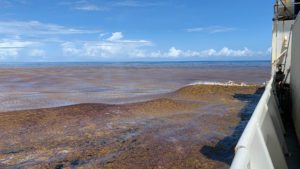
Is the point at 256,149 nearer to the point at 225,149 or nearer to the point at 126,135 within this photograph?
the point at 225,149

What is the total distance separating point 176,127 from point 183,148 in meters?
2.10

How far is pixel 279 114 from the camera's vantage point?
7242mm

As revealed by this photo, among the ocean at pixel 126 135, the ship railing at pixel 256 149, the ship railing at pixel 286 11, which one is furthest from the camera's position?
the ship railing at pixel 286 11

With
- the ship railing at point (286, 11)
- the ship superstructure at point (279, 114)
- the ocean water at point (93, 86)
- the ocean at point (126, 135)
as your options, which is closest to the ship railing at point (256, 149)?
the ship superstructure at point (279, 114)

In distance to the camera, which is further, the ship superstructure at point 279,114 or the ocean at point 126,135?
the ocean at point 126,135

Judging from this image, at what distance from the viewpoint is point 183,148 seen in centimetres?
731

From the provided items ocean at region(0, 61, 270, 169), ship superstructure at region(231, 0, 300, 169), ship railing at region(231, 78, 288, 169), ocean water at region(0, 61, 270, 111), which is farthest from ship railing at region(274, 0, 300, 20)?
ship railing at region(231, 78, 288, 169)

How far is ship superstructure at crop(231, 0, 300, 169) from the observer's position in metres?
2.77

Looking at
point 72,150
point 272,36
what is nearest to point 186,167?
point 72,150

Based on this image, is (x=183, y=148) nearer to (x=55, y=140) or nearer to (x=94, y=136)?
(x=94, y=136)

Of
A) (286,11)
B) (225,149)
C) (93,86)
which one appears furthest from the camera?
(93,86)

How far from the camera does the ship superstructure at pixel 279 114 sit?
277cm

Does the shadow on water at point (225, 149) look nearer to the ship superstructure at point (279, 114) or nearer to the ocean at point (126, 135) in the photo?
the ocean at point (126, 135)

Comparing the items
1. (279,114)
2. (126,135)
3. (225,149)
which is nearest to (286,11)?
(279,114)
